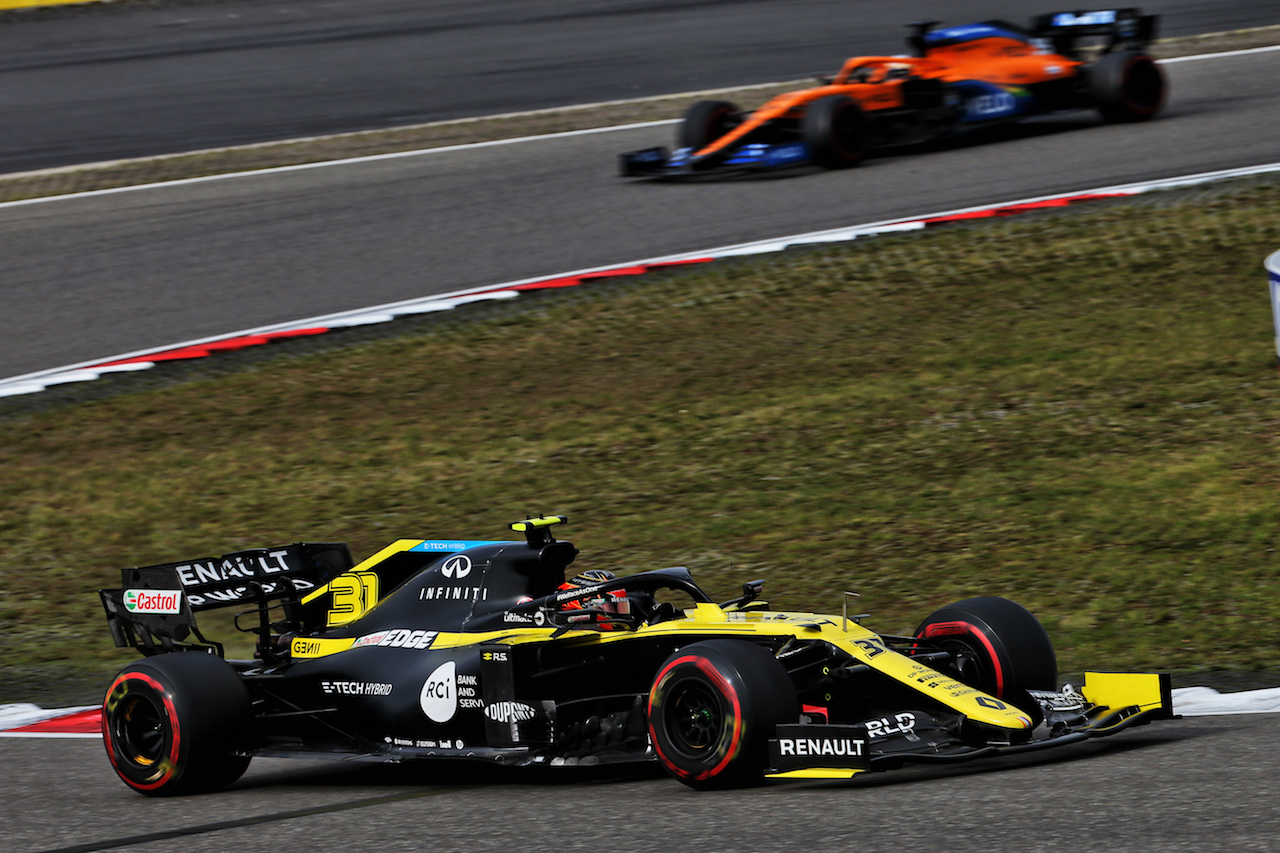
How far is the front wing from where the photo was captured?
17.1ft

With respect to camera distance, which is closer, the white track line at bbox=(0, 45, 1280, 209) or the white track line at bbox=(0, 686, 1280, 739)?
the white track line at bbox=(0, 686, 1280, 739)

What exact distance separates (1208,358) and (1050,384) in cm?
109

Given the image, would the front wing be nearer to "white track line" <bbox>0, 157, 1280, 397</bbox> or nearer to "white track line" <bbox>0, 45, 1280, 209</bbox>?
"white track line" <bbox>0, 157, 1280, 397</bbox>

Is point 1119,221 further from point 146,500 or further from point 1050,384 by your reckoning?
point 146,500

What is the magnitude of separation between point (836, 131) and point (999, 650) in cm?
1143

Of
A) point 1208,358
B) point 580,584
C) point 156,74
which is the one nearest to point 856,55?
point 156,74

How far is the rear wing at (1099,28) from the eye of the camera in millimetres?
17781

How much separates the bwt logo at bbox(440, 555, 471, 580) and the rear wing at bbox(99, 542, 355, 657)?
78 cm

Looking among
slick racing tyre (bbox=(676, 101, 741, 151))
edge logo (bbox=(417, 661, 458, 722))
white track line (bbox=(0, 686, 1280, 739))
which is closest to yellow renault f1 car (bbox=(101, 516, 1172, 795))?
edge logo (bbox=(417, 661, 458, 722))

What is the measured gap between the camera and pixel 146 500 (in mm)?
11344

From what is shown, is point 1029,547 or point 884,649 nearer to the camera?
point 884,649

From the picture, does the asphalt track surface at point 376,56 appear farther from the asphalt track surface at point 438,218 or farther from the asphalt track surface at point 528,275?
the asphalt track surface at point 438,218

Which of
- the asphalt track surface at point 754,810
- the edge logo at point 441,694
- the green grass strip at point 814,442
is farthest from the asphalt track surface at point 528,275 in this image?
the green grass strip at point 814,442

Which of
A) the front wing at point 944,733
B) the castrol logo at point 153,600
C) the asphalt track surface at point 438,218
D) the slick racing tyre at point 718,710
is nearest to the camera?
the front wing at point 944,733
